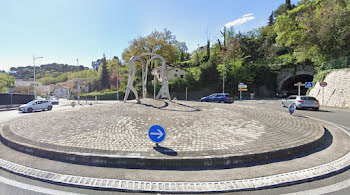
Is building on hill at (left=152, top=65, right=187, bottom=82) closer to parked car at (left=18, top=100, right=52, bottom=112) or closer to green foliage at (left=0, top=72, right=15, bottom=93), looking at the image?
parked car at (left=18, top=100, right=52, bottom=112)

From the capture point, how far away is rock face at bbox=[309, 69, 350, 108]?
18188mm

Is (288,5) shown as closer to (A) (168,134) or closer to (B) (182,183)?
(A) (168,134)

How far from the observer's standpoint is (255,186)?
3.50 m

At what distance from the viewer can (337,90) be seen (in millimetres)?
19125

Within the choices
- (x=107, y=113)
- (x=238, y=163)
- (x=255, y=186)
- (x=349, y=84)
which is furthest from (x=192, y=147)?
(x=349, y=84)

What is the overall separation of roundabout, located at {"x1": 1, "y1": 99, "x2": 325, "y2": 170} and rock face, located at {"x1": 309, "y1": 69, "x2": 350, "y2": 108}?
1573 cm

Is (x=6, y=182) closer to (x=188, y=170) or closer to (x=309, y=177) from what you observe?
(x=188, y=170)

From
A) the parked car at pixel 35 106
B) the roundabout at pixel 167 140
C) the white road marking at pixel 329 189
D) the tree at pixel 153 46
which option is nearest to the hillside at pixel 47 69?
the tree at pixel 153 46

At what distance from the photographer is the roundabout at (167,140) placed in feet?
14.6

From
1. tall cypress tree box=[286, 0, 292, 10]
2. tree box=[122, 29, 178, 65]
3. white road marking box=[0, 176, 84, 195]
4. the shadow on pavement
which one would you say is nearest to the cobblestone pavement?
the shadow on pavement

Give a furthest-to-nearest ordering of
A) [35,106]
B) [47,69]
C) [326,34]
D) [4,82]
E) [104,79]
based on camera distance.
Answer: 1. [47,69]
2. [104,79]
3. [4,82]
4. [326,34]
5. [35,106]

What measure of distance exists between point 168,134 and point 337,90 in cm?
2282

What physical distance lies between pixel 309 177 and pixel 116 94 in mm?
45979

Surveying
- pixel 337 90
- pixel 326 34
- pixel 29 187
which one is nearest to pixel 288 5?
pixel 326 34
